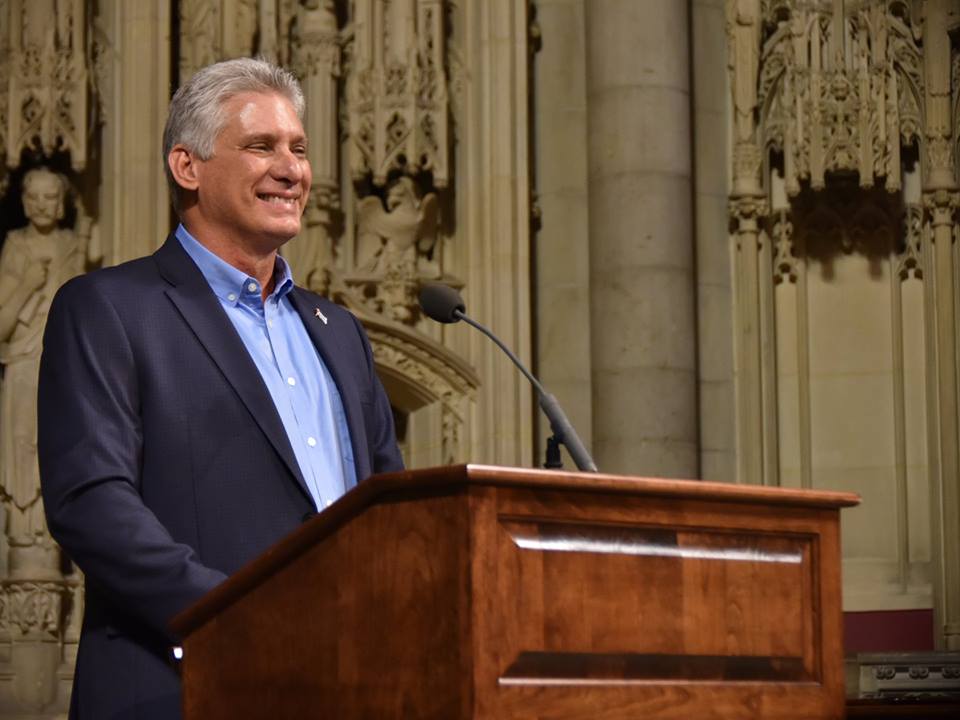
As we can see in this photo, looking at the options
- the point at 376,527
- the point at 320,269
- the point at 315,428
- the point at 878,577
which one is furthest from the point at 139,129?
the point at 376,527

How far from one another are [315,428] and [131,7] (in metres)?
6.54

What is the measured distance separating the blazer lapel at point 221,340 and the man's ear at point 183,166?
0.11 metres

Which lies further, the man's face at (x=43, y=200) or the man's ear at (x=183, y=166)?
the man's face at (x=43, y=200)

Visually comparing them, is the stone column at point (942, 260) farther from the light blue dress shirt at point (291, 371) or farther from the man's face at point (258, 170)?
the man's face at point (258, 170)

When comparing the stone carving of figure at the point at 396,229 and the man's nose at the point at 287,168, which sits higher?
the stone carving of figure at the point at 396,229

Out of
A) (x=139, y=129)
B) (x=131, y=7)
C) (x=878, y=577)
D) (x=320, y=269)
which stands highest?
(x=131, y=7)

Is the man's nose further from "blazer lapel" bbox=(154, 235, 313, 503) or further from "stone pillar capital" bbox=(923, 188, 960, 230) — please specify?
"stone pillar capital" bbox=(923, 188, 960, 230)

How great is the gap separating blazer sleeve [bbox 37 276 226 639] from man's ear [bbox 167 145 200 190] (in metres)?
0.21

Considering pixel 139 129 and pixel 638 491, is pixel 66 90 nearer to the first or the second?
pixel 139 129

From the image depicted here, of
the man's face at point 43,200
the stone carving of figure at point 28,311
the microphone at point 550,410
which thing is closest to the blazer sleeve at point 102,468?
the microphone at point 550,410

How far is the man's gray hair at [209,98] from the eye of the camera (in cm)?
274

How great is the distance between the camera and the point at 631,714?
2109mm

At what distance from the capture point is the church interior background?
8789mm

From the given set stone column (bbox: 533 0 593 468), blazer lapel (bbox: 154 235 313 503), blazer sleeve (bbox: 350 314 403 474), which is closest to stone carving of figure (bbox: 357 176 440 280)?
stone column (bbox: 533 0 593 468)
